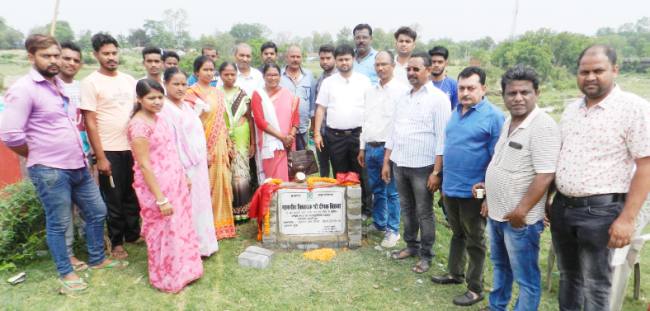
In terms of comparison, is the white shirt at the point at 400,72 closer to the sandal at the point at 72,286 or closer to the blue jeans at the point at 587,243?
the blue jeans at the point at 587,243

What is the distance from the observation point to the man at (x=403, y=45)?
540 centimetres

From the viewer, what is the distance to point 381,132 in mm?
4434

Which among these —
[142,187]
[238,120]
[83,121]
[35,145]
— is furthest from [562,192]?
[83,121]

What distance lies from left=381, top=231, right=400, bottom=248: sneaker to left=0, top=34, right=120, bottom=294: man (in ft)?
9.15

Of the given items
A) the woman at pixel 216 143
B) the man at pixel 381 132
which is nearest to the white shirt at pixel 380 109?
the man at pixel 381 132

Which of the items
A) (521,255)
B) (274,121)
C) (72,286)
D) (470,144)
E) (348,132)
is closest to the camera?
(521,255)

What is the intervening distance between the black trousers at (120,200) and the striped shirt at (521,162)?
3246 mm

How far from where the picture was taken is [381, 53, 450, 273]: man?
3701mm

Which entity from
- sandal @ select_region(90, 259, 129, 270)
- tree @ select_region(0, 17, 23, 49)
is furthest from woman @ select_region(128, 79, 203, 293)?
tree @ select_region(0, 17, 23, 49)

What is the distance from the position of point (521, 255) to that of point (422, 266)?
138 cm

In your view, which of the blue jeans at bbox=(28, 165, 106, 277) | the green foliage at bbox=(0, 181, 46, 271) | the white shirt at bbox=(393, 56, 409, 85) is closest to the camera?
the blue jeans at bbox=(28, 165, 106, 277)

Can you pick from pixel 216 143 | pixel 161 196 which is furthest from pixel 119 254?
pixel 216 143

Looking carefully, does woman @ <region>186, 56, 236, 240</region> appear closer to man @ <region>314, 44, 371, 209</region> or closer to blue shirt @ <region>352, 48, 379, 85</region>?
man @ <region>314, 44, 371, 209</region>

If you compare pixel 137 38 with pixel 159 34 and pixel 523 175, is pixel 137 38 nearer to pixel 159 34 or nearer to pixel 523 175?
pixel 159 34
